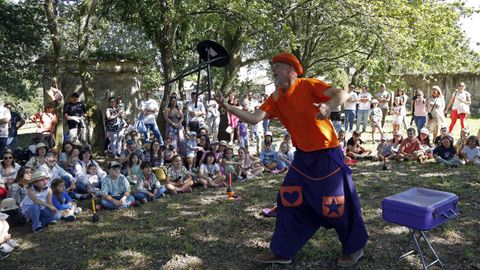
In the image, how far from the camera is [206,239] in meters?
5.02

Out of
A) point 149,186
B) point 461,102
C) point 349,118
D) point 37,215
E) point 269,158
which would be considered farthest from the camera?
point 349,118

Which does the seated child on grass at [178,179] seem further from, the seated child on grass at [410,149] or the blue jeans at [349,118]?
the blue jeans at [349,118]

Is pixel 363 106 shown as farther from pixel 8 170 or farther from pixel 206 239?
pixel 8 170

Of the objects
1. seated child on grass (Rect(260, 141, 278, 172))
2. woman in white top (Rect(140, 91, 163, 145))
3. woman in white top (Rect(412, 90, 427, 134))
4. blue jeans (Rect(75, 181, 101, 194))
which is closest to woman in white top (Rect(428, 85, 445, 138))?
woman in white top (Rect(412, 90, 427, 134))

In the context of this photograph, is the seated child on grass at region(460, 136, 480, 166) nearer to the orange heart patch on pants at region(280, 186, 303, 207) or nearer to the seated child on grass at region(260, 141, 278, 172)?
the seated child on grass at region(260, 141, 278, 172)

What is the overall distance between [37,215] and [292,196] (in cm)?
369

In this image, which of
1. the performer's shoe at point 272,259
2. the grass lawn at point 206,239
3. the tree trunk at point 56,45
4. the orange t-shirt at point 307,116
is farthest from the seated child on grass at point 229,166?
the orange t-shirt at point 307,116

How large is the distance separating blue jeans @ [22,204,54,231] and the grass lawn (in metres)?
0.14

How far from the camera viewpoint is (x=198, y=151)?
9.48m

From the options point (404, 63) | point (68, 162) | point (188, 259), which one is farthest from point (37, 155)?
point (404, 63)

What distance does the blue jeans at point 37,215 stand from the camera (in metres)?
5.66

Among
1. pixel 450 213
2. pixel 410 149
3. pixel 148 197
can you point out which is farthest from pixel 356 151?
pixel 450 213

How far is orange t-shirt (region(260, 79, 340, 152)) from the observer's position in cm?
367

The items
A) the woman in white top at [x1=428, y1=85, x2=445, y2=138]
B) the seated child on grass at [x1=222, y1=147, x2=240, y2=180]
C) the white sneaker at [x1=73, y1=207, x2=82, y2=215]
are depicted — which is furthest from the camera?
the woman in white top at [x1=428, y1=85, x2=445, y2=138]
